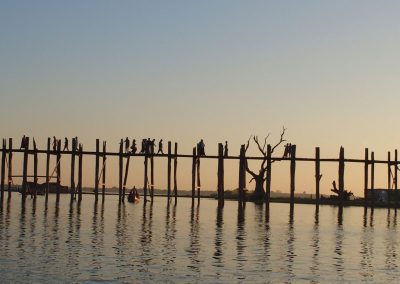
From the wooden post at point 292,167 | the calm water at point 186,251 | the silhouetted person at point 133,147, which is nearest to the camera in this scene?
the calm water at point 186,251

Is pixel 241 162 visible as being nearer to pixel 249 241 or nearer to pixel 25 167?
pixel 25 167

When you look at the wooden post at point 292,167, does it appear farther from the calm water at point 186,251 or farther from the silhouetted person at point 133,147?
the calm water at point 186,251

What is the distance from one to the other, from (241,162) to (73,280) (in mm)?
33826

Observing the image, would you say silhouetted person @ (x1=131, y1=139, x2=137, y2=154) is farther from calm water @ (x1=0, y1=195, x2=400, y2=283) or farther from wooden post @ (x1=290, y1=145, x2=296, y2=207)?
calm water @ (x1=0, y1=195, x2=400, y2=283)

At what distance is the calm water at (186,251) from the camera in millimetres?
19422

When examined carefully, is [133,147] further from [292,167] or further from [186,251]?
[186,251]

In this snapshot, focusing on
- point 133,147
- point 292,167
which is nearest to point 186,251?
point 292,167

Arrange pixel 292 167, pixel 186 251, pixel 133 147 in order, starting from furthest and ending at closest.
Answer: pixel 133 147 → pixel 292 167 → pixel 186 251

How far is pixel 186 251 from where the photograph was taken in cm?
2436

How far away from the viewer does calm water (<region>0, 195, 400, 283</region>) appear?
1942 centimetres

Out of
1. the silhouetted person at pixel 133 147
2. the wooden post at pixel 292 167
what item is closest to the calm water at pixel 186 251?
the wooden post at pixel 292 167

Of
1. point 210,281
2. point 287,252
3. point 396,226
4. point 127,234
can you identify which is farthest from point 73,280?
point 396,226

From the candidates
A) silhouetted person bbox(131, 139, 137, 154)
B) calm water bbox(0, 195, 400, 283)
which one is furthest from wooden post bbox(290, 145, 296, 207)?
calm water bbox(0, 195, 400, 283)

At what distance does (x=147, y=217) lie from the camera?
134 ft
